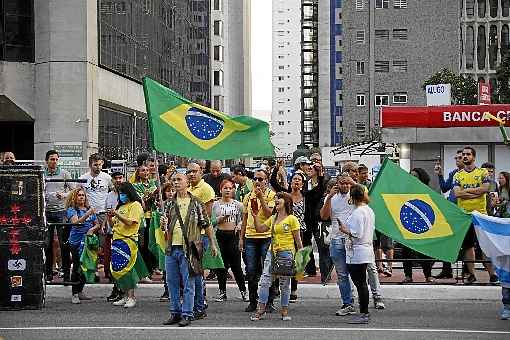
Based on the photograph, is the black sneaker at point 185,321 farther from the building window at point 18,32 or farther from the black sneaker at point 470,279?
the building window at point 18,32

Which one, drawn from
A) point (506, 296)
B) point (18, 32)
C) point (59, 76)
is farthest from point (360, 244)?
point (18, 32)

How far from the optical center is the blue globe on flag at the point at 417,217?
1348 centimetres

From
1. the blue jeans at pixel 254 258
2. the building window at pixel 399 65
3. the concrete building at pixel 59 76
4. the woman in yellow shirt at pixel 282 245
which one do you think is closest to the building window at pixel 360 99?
the building window at pixel 399 65

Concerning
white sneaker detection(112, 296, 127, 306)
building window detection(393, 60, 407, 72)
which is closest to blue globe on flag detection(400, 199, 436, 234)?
white sneaker detection(112, 296, 127, 306)

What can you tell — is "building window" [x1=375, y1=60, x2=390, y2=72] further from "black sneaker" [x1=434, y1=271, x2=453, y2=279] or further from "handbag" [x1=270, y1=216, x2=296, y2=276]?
"handbag" [x1=270, y1=216, x2=296, y2=276]

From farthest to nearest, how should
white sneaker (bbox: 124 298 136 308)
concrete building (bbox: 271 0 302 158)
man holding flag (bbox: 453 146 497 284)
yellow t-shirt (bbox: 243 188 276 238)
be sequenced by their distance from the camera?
concrete building (bbox: 271 0 302 158), man holding flag (bbox: 453 146 497 284), white sneaker (bbox: 124 298 136 308), yellow t-shirt (bbox: 243 188 276 238)

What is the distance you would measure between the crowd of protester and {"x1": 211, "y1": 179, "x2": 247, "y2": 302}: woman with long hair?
0.05 ft

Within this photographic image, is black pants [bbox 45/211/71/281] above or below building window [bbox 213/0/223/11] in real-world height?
below

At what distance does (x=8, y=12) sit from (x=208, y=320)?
105ft

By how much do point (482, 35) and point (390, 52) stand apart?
806 cm

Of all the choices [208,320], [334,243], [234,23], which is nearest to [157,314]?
[208,320]

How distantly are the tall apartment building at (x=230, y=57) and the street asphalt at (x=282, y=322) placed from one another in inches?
4100

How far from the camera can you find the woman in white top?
11375mm

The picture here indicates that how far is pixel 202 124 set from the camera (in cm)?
1295
